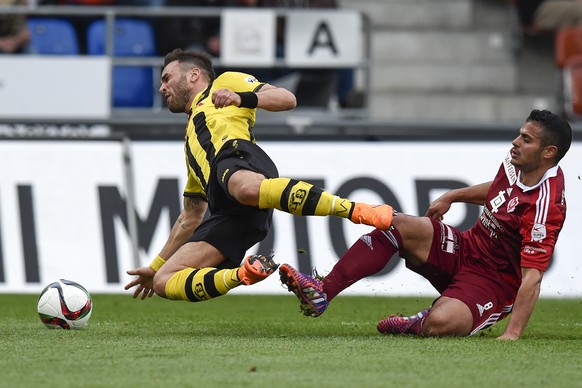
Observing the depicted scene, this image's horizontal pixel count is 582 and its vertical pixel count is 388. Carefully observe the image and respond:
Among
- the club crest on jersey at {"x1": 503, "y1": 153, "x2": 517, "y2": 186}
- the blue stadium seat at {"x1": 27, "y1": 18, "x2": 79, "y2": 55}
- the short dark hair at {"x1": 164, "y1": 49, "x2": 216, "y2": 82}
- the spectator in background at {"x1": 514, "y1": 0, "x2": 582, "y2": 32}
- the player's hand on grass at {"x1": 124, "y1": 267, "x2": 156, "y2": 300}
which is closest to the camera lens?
the club crest on jersey at {"x1": 503, "y1": 153, "x2": 517, "y2": 186}

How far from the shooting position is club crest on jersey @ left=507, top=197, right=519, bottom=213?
6809 mm

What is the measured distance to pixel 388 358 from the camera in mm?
5691

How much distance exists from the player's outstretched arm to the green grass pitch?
0.27 feet

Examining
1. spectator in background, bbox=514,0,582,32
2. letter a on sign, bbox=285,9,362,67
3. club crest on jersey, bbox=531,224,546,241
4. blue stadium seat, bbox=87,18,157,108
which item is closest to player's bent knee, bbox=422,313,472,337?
club crest on jersey, bbox=531,224,546,241

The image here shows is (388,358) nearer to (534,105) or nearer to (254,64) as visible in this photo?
(254,64)

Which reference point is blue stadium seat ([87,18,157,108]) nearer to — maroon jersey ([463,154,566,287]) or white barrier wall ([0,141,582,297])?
white barrier wall ([0,141,582,297])

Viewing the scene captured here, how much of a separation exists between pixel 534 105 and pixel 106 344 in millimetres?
10808

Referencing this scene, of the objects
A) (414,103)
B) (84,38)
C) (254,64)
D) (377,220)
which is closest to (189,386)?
(377,220)

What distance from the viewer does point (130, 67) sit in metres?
13.5

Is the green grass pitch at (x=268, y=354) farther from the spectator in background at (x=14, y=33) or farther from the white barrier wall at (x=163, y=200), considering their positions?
the spectator in background at (x=14, y=33)

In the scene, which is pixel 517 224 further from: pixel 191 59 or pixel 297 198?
pixel 191 59

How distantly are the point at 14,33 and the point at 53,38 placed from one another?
45 centimetres

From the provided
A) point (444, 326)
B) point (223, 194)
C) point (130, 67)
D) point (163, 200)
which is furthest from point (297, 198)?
point (130, 67)

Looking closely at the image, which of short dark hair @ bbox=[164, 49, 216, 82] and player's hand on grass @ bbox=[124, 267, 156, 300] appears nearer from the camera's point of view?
player's hand on grass @ bbox=[124, 267, 156, 300]
